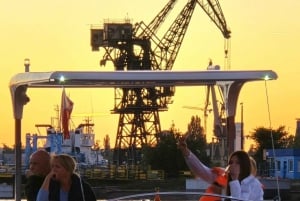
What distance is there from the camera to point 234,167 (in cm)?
1188

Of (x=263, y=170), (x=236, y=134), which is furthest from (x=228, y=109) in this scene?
(x=263, y=170)

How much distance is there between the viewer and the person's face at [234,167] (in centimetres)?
1188

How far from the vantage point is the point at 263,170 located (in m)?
70.8

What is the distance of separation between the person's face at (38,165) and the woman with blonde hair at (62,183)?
0.54 meters

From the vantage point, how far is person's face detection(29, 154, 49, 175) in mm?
11469

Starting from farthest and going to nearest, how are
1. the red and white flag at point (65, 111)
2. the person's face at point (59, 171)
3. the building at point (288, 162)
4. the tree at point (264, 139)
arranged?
the tree at point (264, 139) → the building at point (288, 162) → the red and white flag at point (65, 111) → the person's face at point (59, 171)

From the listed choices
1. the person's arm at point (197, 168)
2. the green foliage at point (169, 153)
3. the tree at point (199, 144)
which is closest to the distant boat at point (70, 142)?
the person's arm at point (197, 168)

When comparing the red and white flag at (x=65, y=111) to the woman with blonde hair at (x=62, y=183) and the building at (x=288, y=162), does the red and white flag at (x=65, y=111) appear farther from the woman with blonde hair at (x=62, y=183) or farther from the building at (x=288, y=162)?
the building at (x=288, y=162)

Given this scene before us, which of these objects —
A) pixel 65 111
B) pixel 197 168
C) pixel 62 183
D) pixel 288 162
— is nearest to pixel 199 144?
pixel 288 162

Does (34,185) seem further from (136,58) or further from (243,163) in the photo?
(136,58)

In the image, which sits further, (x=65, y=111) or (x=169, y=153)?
(x=169, y=153)

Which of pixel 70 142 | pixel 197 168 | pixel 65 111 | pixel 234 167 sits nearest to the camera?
pixel 234 167

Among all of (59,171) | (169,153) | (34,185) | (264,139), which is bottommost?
(34,185)

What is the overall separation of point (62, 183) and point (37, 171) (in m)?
0.65
